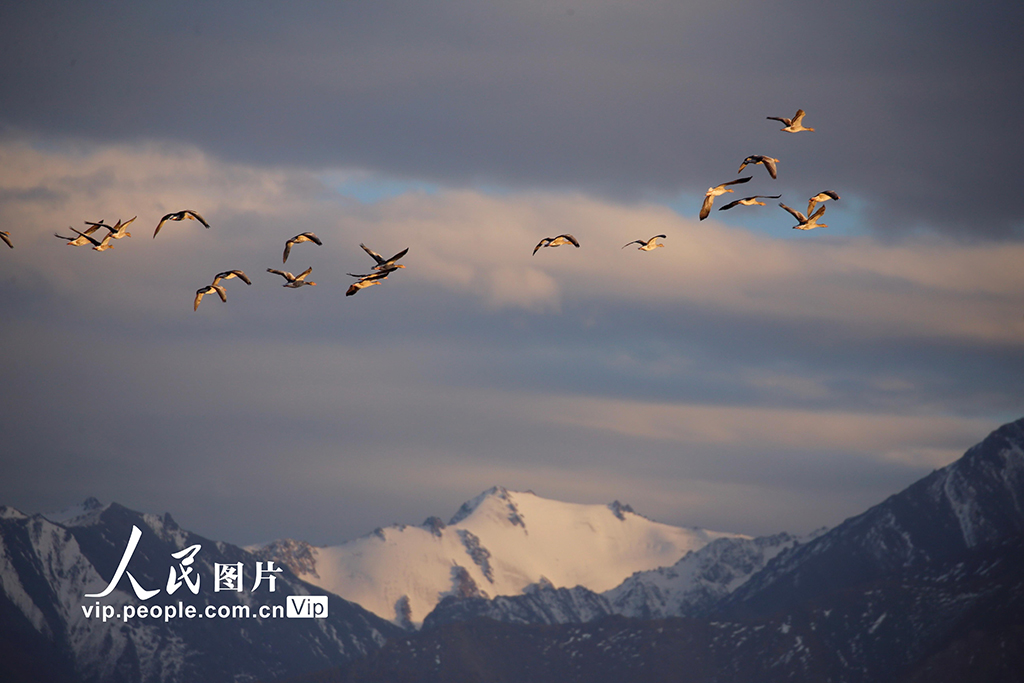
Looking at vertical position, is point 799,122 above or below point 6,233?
below

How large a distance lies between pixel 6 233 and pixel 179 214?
717 inches

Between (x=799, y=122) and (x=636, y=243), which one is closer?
(x=799, y=122)

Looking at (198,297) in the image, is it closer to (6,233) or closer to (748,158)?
(6,233)

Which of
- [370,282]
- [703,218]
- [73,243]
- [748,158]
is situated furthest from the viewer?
[73,243]

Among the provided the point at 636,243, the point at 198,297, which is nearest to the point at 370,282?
the point at 198,297

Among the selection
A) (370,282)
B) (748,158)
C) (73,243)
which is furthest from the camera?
(73,243)

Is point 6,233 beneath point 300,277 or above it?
above

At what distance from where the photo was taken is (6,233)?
128m

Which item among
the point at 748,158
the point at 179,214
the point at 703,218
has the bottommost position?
the point at 703,218

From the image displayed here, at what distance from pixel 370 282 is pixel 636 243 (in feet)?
84.9

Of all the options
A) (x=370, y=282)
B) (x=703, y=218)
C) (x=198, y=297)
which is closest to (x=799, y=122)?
(x=703, y=218)

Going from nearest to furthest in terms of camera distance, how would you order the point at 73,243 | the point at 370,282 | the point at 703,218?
the point at 703,218 < the point at 370,282 < the point at 73,243

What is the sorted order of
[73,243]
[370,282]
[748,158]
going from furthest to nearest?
[73,243] < [370,282] < [748,158]

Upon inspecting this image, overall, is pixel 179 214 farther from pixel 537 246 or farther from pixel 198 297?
pixel 537 246
